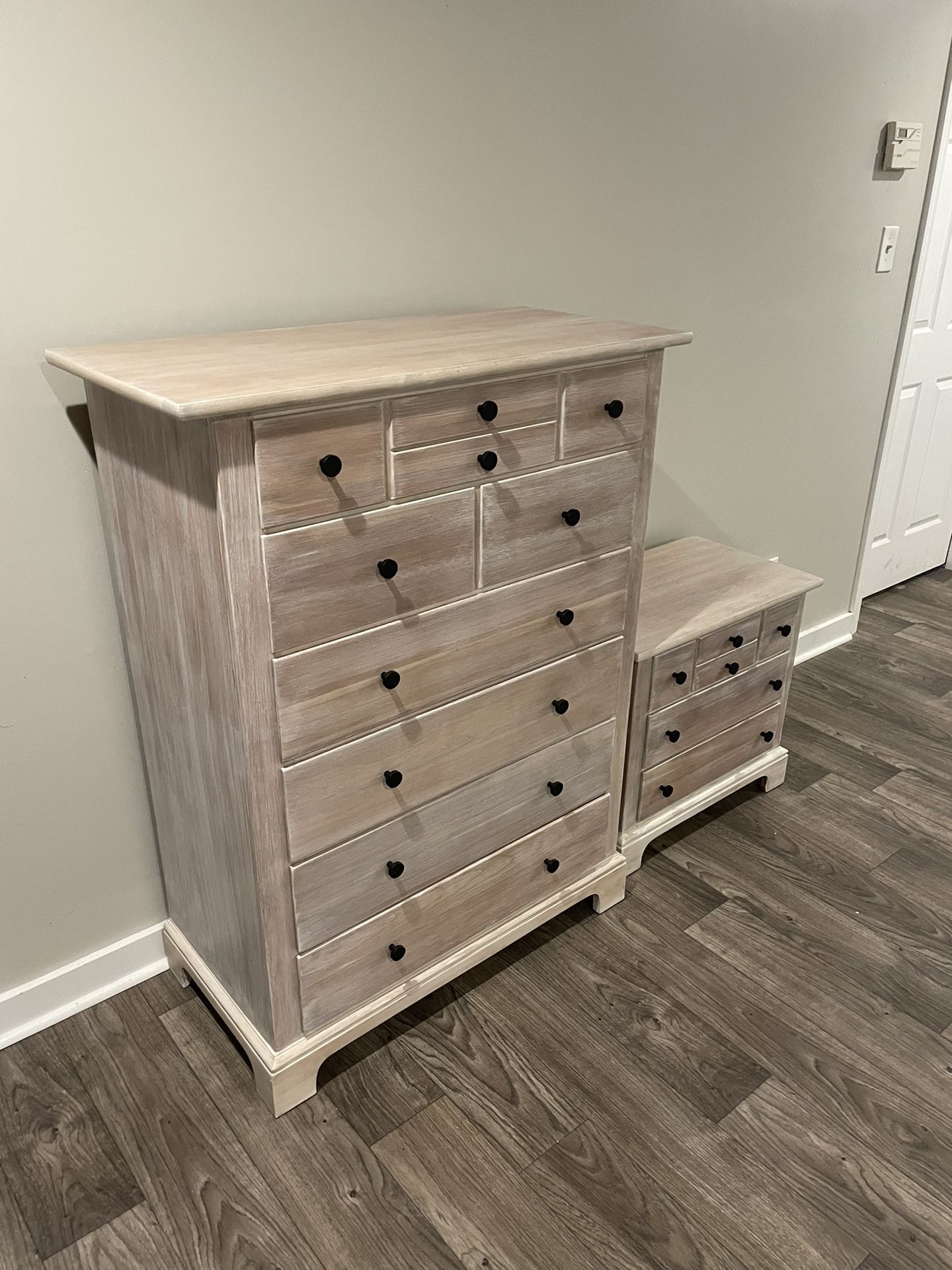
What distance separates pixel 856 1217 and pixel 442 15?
6.61 feet

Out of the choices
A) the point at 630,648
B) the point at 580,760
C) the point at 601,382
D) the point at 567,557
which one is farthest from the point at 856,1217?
the point at 601,382

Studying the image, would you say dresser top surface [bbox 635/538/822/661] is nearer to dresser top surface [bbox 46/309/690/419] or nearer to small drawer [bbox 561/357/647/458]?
small drawer [bbox 561/357/647/458]

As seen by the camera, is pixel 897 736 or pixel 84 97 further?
pixel 897 736

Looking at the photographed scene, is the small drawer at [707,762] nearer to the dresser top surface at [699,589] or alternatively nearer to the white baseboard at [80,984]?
the dresser top surface at [699,589]

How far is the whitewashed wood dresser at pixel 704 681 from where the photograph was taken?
199cm

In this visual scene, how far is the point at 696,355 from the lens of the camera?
2303 mm

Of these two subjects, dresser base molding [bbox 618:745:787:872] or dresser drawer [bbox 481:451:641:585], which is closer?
dresser drawer [bbox 481:451:641:585]

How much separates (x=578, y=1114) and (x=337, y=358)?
4.05ft

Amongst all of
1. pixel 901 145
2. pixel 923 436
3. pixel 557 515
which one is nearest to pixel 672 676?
pixel 557 515

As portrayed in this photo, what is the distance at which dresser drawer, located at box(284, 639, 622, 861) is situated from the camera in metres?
1.38

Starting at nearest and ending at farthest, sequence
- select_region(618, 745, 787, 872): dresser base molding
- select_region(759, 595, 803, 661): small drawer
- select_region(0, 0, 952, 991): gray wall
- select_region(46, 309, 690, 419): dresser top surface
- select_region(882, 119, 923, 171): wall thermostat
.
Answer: select_region(46, 309, 690, 419): dresser top surface < select_region(0, 0, 952, 991): gray wall < select_region(618, 745, 787, 872): dresser base molding < select_region(759, 595, 803, 661): small drawer < select_region(882, 119, 923, 171): wall thermostat

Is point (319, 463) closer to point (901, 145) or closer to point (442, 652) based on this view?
point (442, 652)

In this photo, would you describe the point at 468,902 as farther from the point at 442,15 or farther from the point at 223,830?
the point at 442,15

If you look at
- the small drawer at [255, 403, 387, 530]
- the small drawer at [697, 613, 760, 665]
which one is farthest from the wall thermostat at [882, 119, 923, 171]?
the small drawer at [255, 403, 387, 530]
